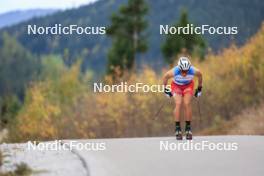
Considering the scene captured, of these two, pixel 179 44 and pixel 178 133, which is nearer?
pixel 178 133

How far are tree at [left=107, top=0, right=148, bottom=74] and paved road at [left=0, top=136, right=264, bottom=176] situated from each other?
1429 inches

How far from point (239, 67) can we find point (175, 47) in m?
24.2

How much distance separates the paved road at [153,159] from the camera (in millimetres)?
9797

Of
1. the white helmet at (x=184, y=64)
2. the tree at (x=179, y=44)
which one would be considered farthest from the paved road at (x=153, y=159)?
the tree at (x=179, y=44)

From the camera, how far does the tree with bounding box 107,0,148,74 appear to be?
164 ft

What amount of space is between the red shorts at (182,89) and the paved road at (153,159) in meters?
0.95

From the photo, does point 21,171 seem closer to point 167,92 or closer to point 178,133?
point 167,92

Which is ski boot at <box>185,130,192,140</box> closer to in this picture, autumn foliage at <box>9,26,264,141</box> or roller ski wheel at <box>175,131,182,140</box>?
roller ski wheel at <box>175,131,182,140</box>

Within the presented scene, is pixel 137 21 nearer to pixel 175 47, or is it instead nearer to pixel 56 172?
pixel 175 47

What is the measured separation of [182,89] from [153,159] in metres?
1.25

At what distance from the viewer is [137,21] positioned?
51656mm

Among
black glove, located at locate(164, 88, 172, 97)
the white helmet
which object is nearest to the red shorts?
black glove, located at locate(164, 88, 172, 97)

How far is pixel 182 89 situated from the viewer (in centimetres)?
1153

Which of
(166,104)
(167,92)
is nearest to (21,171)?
(167,92)
